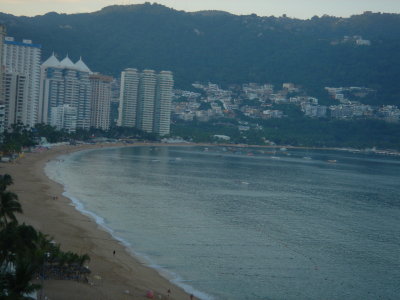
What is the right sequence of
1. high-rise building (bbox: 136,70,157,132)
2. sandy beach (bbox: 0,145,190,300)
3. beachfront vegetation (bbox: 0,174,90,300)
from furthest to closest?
high-rise building (bbox: 136,70,157,132) < sandy beach (bbox: 0,145,190,300) < beachfront vegetation (bbox: 0,174,90,300)

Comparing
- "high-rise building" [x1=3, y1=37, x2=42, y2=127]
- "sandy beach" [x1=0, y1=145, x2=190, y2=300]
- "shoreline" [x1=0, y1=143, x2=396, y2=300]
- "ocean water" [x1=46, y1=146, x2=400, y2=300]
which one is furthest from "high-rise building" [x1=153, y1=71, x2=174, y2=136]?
"sandy beach" [x1=0, y1=145, x2=190, y2=300]

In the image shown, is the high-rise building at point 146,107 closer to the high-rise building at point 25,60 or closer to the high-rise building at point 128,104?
the high-rise building at point 128,104

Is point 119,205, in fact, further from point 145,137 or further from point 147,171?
point 145,137

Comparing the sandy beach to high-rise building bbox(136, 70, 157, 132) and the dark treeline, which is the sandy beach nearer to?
high-rise building bbox(136, 70, 157, 132)

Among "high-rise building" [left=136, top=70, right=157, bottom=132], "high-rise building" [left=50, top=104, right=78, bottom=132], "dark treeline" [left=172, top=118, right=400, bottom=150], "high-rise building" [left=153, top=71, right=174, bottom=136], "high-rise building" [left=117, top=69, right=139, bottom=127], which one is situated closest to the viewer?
"high-rise building" [left=50, top=104, right=78, bottom=132]

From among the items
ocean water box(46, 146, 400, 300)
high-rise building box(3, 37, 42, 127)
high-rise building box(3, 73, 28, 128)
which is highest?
high-rise building box(3, 37, 42, 127)

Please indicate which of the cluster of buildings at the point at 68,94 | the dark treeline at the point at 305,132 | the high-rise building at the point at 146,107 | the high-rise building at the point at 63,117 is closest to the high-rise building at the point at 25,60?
the cluster of buildings at the point at 68,94

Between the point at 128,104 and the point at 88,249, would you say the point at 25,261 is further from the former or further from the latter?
the point at 128,104
